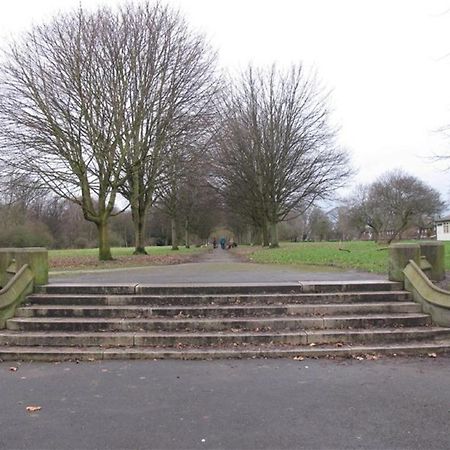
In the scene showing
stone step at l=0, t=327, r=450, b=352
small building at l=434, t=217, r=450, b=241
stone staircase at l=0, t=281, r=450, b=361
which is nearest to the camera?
stone staircase at l=0, t=281, r=450, b=361

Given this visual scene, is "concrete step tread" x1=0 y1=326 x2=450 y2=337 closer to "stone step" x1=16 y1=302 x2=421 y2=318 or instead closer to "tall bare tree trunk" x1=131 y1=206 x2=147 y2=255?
"stone step" x1=16 y1=302 x2=421 y2=318

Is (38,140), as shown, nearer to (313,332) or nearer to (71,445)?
(313,332)

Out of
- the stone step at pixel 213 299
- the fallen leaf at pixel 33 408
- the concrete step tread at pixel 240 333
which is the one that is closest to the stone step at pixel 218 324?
the concrete step tread at pixel 240 333

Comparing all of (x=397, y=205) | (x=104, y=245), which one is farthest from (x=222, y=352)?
(x=397, y=205)

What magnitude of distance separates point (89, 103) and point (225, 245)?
45.6 metres

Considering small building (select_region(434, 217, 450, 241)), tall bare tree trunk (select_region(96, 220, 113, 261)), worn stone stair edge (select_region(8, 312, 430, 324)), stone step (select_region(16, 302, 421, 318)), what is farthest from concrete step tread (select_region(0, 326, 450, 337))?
small building (select_region(434, 217, 450, 241))

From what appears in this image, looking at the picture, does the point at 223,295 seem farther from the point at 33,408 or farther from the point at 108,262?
the point at 108,262

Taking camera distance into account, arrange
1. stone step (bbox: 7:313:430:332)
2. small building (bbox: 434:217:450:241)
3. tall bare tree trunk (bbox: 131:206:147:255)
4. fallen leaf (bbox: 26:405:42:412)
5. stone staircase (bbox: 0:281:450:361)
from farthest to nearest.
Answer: small building (bbox: 434:217:450:241) → tall bare tree trunk (bbox: 131:206:147:255) → stone step (bbox: 7:313:430:332) → stone staircase (bbox: 0:281:450:361) → fallen leaf (bbox: 26:405:42:412)

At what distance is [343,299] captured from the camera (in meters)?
8.53

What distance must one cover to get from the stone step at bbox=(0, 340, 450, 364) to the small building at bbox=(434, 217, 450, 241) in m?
77.9

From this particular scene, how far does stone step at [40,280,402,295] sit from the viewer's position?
28.9 feet

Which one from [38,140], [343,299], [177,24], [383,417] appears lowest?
[383,417]

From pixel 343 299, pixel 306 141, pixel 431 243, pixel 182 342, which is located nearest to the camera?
pixel 182 342

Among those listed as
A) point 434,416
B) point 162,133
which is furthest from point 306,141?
point 434,416
